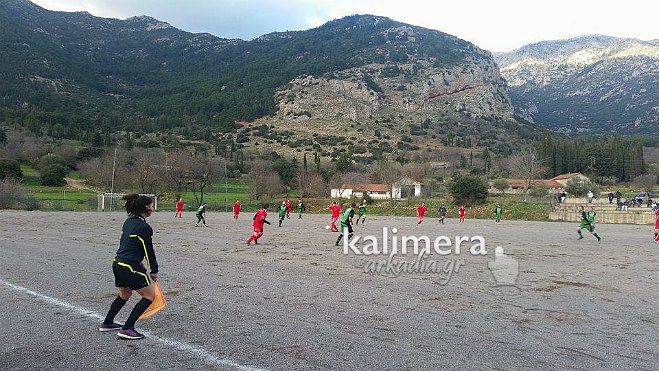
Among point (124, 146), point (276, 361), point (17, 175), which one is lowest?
point (276, 361)

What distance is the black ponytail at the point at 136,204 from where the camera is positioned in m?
6.03

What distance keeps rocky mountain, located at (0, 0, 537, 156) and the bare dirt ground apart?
289 ft

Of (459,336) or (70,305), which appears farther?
(70,305)

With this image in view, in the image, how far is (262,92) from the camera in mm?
157750

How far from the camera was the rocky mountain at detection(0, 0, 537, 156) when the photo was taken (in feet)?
394

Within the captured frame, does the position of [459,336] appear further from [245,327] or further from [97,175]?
[97,175]

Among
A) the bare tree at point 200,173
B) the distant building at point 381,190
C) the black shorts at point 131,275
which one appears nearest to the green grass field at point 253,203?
the bare tree at point 200,173

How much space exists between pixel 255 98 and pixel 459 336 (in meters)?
152

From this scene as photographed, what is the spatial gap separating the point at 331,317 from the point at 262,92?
154m

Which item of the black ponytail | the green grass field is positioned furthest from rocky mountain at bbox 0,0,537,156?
the black ponytail

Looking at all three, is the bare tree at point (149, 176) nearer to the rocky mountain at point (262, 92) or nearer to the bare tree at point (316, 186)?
the bare tree at point (316, 186)

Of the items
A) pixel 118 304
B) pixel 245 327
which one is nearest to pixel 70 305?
pixel 118 304

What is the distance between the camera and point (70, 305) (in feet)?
25.2

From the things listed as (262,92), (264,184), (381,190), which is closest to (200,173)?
(264,184)
